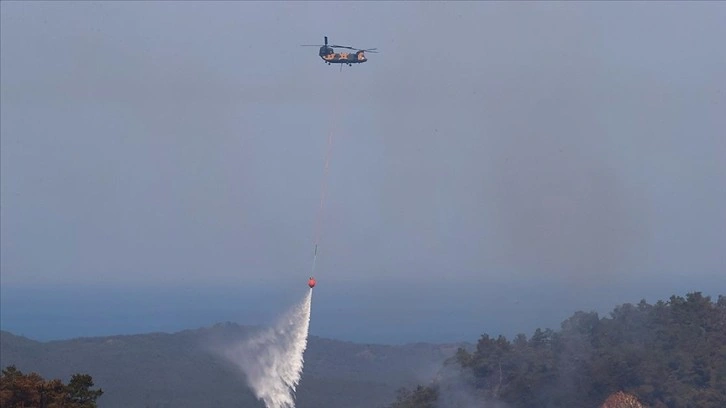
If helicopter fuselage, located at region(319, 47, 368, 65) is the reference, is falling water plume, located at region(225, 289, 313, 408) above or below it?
below

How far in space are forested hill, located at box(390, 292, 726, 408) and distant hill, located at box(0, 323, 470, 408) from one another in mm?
10768

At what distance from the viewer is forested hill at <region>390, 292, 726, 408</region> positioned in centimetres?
7106

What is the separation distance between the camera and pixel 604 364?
7219 centimetres

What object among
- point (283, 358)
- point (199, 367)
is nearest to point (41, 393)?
point (283, 358)

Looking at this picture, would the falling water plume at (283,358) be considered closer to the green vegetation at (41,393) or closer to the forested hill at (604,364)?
the forested hill at (604,364)

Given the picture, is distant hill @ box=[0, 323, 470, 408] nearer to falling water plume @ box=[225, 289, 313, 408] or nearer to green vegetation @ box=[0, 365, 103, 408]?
falling water plume @ box=[225, 289, 313, 408]

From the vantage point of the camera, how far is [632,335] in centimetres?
8225

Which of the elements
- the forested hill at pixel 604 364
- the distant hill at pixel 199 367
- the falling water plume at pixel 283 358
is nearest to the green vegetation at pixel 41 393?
the falling water plume at pixel 283 358

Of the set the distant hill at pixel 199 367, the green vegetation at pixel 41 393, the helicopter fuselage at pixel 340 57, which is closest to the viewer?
the green vegetation at pixel 41 393

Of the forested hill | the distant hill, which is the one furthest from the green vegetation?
the distant hill

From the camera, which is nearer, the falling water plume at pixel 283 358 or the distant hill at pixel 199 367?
the falling water plume at pixel 283 358

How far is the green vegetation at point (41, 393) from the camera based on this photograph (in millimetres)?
45156

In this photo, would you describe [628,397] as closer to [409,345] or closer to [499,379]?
[499,379]

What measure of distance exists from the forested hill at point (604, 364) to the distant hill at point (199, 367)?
1077cm
